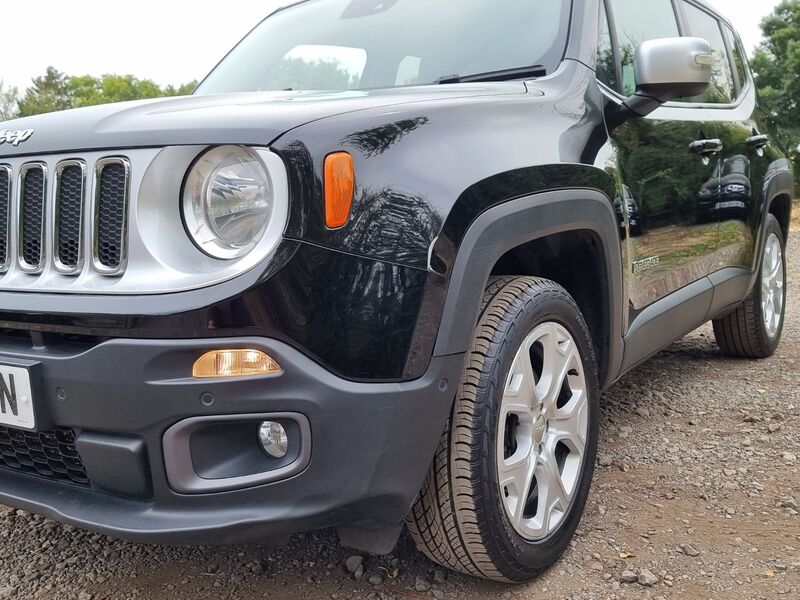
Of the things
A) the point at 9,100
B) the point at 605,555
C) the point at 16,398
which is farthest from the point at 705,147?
the point at 9,100

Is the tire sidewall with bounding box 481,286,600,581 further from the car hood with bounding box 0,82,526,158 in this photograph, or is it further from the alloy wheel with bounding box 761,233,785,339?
the alloy wheel with bounding box 761,233,785,339

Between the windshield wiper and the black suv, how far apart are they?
0.14m

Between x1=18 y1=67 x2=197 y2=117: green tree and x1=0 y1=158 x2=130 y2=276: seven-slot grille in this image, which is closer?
x1=0 y1=158 x2=130 y2=276: seven-slot grille

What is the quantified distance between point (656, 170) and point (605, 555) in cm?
127

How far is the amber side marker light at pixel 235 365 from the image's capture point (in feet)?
4.62

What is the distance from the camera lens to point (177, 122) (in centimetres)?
150

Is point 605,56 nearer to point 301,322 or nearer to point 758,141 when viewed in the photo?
point 758,141

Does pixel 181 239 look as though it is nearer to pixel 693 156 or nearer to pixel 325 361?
pixel 325 361

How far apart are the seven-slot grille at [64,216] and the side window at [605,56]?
1580 mm

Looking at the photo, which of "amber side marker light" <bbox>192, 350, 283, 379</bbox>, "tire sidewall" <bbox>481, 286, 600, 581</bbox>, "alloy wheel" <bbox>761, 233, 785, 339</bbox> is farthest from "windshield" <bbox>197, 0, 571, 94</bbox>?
"alloy wheel" <bbox>761, 233, 785, 339</bbox>

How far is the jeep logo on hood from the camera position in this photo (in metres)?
1.63

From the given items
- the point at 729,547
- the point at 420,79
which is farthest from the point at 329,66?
the point at 729,547

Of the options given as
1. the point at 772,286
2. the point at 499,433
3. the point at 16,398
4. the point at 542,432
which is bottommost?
the point at 772,286

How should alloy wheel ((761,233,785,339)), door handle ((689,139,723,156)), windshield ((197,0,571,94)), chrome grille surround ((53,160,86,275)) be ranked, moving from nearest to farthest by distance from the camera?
1. chrome grille surround ((53,160,86,275))
2. windshield ((197,0,571,94))
3. door handle ((689,139,723,156))
4. alloy wheel ((761,233,785,339))
